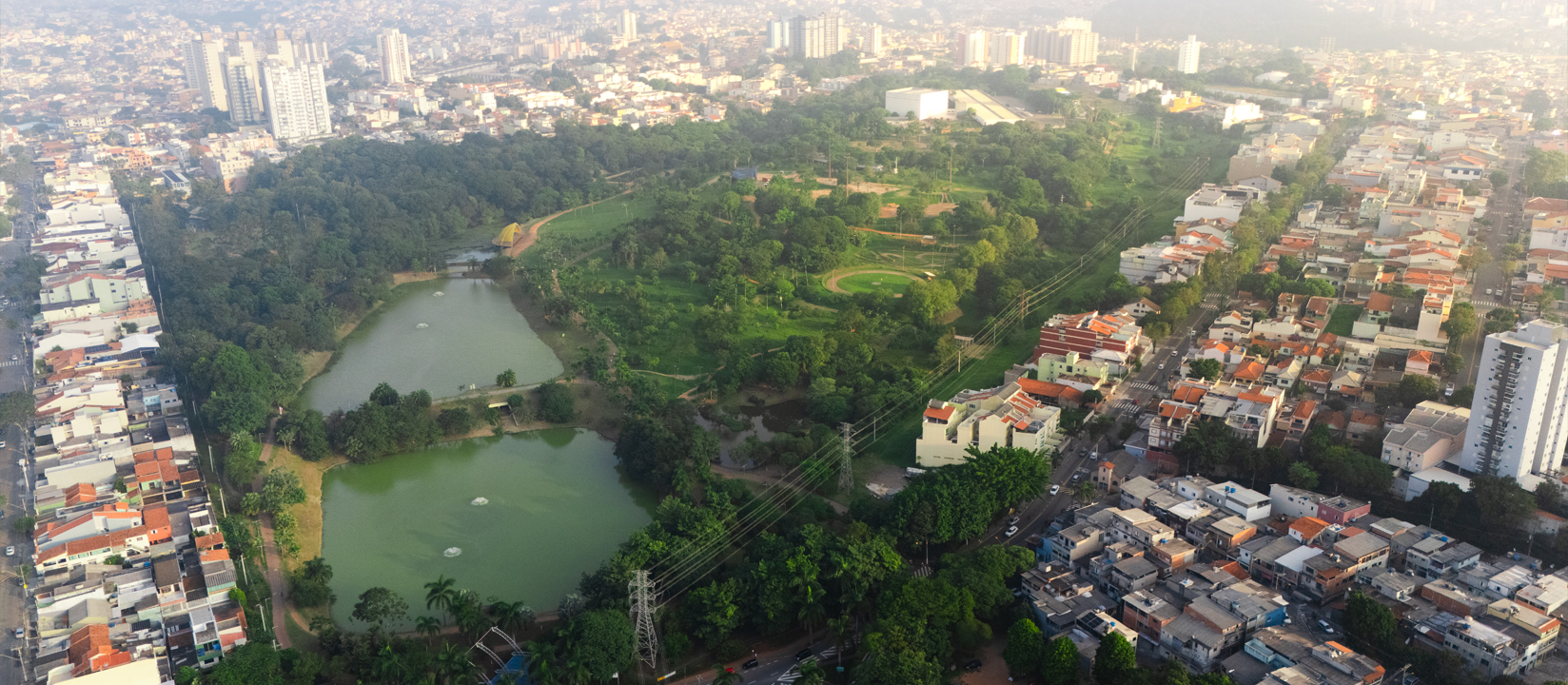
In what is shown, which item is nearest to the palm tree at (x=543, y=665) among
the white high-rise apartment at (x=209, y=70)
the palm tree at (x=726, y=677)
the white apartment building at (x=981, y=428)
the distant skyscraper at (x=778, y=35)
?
the palm tree at (x=726, y=677)

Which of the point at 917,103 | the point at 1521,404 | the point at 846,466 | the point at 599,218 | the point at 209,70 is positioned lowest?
the point at 846,466

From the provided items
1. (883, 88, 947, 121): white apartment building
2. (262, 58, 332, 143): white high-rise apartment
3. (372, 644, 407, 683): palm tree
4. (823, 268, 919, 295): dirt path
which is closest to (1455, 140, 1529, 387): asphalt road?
(823, 268, 919, 295): dirt path

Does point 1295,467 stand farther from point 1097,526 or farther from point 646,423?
point 646,423

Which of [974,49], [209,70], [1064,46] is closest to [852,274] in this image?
[974,49]

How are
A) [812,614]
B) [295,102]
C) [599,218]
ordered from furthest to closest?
[295,102]
[599,218]
[812,614]

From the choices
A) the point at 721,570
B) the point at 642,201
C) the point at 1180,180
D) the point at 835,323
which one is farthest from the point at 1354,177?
the point at 721,570

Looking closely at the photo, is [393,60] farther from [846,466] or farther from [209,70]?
[846,466]

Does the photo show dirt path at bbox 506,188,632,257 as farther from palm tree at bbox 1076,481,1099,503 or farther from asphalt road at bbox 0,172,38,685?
palm tree at bbox 1076,481,1099,503
